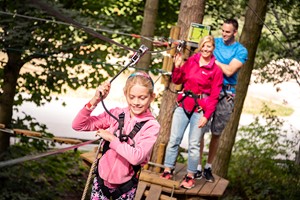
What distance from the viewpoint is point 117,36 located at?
32.7 ft

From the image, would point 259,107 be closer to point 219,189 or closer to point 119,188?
point 219,189

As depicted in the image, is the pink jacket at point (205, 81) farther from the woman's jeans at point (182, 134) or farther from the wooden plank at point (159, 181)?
the wooden plank at point (159, 181)

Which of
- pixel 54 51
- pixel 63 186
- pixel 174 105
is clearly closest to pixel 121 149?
pixel 174 105

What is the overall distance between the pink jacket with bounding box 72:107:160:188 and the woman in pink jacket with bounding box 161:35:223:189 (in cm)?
172

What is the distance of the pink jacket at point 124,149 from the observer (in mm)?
3490

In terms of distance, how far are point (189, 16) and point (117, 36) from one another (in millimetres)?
3984

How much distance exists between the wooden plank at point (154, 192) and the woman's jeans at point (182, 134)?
0.35m

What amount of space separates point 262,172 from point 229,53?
6.58m

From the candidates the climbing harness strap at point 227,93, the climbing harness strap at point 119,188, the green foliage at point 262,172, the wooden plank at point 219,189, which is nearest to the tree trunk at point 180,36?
the climbing harness strap at point 227,93

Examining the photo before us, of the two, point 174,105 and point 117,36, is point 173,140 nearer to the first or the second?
point 174,105

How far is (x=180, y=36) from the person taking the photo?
6.05 m

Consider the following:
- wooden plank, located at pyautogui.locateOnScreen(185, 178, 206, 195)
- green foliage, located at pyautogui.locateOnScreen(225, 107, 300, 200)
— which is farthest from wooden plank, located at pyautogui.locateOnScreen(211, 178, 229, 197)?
green foliage, located at pyautogui.locateOnScreen(225, 107, 300, 200)

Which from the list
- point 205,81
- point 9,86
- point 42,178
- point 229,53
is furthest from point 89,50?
point 205,81

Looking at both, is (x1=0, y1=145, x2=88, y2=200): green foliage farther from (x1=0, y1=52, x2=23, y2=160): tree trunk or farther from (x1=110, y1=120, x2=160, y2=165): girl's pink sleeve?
(x1=110, y1=120, x2=160, y2=165): girl's pink sleeve
